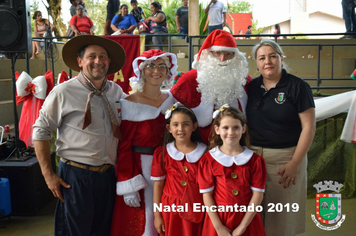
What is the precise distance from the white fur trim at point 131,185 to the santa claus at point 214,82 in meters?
0.51

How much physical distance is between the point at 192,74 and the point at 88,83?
78 centimetres

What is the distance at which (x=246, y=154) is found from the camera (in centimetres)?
197

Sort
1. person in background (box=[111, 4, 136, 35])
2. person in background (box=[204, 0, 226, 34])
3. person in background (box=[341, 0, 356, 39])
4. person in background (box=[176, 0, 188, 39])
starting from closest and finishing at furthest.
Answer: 1. person in background (box=[111, 4, 136, 35])
2. person in background (box=[341, 0, 356, 39])
3. person in background (box=[204, 0, 226, 34])
4. person in background (box=[176, 0, 188, 39])

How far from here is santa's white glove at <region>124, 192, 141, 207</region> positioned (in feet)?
7.11

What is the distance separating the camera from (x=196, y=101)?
2412 millimetres

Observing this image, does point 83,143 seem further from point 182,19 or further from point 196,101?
point 182,19

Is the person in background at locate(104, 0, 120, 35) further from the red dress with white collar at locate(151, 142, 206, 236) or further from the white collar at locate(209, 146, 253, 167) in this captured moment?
the white collar at locate(209, 146, 253, 167)

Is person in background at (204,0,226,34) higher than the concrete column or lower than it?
higher

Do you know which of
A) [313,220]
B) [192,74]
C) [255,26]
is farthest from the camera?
[255,26]

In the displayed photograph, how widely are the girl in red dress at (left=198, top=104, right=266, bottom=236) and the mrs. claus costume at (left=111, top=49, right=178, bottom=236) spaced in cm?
41

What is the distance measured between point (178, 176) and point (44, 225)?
2.16 meters

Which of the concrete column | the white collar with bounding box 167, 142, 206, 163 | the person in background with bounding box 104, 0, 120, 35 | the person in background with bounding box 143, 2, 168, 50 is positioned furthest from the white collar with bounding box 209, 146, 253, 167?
the person in background with bounding box 104, 0, 120, 35

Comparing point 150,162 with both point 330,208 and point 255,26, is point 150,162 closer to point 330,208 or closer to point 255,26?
point 330,208

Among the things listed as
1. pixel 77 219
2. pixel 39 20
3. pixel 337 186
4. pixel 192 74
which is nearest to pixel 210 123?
pixel 192 74
